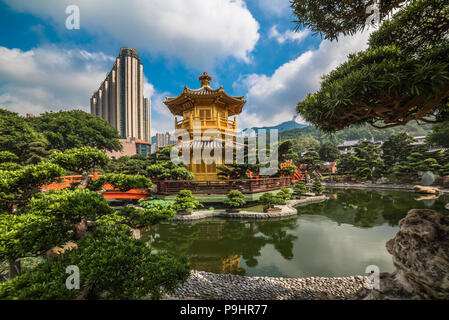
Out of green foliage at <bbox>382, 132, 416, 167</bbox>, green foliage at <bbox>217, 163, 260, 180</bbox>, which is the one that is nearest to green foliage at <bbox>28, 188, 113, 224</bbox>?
green foliage at <bbox>217, 163, 260, 180</bbox>

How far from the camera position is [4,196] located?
2479 millimetres

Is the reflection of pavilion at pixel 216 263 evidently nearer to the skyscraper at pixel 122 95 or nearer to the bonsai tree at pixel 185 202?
the bonsai tree at pixel 185 202

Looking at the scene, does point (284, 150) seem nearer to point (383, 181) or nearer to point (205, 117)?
point (205, 117)

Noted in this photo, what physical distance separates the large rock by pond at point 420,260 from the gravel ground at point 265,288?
624 mm

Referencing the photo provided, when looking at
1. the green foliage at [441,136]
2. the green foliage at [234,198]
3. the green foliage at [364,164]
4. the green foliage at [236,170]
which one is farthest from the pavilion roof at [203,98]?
the green foliage at [441,136]

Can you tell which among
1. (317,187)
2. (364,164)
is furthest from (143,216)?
(364,164)

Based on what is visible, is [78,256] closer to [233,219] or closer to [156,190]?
[233,219]

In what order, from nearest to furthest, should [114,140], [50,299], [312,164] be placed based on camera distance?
[50,299]
[312,164]
[114,140]

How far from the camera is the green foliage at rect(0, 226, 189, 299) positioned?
147cm

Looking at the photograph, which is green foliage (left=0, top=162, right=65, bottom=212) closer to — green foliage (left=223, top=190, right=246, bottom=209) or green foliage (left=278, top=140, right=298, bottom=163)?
green foliage (left=223, top=190, right=246, bottom=209)

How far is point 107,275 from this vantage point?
1.69 m

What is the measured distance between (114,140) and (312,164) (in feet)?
87.4

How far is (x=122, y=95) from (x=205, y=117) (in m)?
40.1
